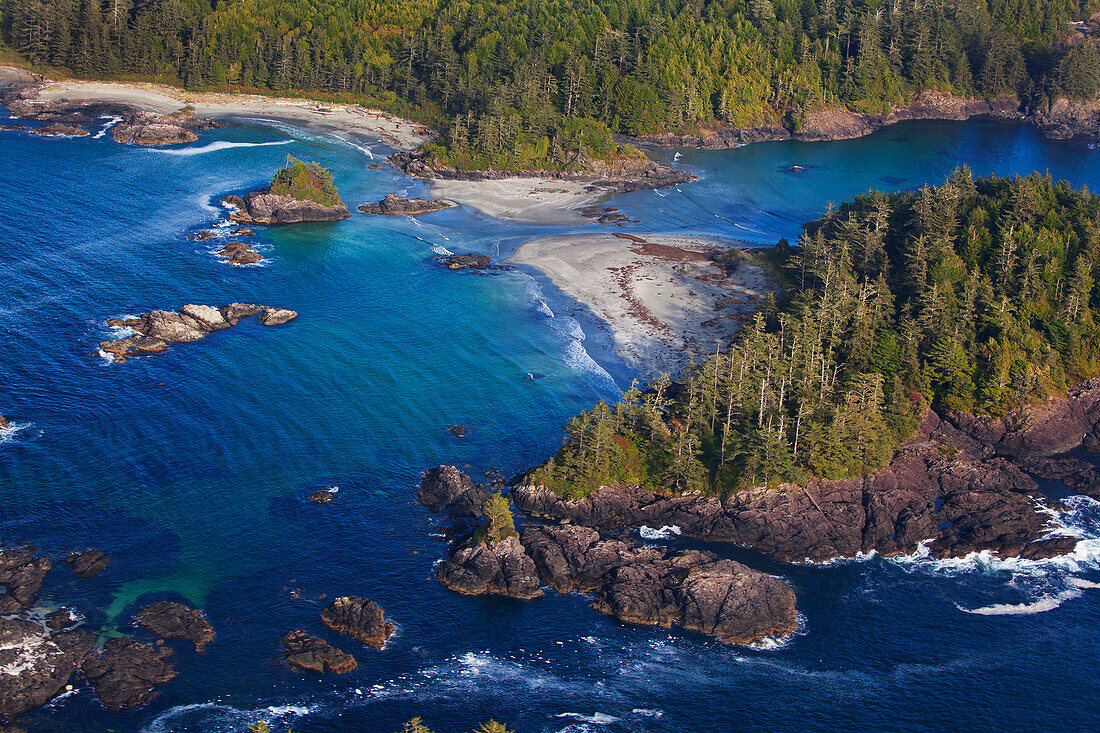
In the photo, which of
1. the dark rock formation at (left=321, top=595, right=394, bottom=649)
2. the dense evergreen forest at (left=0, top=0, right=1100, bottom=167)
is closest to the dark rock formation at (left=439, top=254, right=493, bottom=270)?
the dense evergreen forest at (left=0, top=0, right=1100, bottom=167)

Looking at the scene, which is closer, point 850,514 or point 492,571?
point 492,571

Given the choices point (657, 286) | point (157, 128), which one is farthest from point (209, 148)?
point (657, 286)

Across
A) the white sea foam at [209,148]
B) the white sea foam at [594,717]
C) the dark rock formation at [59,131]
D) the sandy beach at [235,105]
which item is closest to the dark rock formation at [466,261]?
the sandy beach at [235,105]

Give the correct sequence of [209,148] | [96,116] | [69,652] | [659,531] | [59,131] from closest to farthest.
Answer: [69,652], [659,531], [59,131], [209,148], [96,116]

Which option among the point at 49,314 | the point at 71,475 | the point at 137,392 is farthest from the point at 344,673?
the point at 49,314

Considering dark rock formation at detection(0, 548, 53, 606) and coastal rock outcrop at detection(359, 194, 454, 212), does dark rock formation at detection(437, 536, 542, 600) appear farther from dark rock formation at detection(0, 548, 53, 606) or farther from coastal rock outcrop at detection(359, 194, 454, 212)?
coastal rock outcrop at detection(359, 194, 454, 212)

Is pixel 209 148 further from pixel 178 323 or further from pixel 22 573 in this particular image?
Answer: pixel 22 573

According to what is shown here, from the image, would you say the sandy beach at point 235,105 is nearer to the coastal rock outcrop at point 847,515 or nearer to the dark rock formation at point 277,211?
the dark rock formation at point 277,211
